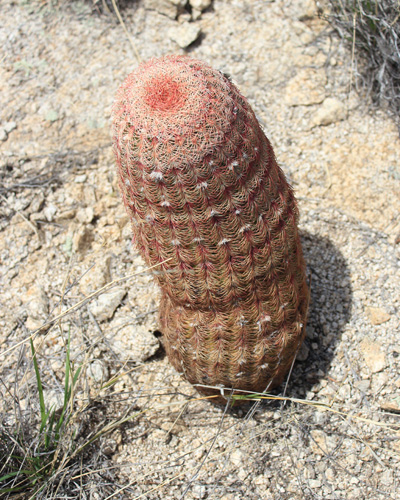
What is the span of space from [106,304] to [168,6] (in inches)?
79.3

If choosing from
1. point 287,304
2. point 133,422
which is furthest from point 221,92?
point 133,422

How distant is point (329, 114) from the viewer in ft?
9.80

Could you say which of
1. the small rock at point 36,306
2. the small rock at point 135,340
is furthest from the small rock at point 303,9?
the small rock at point 36,306

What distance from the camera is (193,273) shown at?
1.71 m

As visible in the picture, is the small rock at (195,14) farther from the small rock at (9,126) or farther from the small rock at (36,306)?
the small rock at (36,306)

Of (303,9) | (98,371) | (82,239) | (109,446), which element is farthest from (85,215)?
(303,9)

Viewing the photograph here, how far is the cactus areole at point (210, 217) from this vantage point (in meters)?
1.46

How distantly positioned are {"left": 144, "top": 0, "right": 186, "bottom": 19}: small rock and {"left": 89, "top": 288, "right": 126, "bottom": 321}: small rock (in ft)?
6.28

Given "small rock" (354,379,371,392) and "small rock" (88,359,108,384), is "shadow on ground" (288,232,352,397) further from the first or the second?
"small rock" (88,359,108,384)

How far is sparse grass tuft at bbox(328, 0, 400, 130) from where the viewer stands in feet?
9.17

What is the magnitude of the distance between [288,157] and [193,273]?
145 centimetres

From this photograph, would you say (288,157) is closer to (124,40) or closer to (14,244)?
(124,40)

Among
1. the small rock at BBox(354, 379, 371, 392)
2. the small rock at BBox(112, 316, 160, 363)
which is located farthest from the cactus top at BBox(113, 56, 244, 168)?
the small rock at BBox(354, 379, 371, 392)

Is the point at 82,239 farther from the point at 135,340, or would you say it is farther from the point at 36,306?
the point at 135,340
